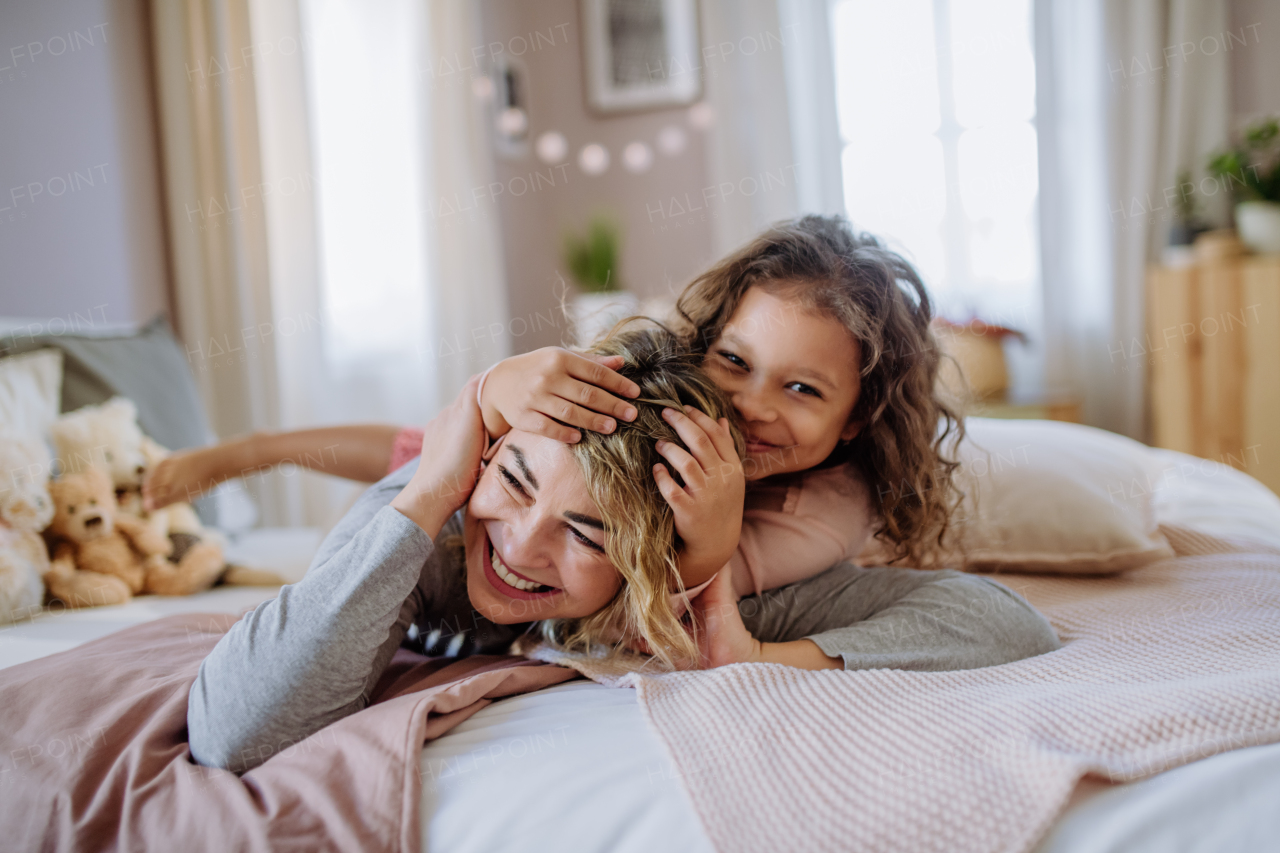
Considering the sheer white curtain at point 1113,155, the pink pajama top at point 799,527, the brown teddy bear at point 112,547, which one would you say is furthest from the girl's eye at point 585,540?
the sheer white curtain at point 1113,155

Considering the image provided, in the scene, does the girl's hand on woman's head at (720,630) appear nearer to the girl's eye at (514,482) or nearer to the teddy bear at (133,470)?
the girl's eye at (514,482)

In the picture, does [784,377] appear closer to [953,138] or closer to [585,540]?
[585,540]

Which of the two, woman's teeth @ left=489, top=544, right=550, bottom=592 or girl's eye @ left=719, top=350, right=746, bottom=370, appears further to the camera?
girl's eye @ left=719, top=350, right=746, bottom=370

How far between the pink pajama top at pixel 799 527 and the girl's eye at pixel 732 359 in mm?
185

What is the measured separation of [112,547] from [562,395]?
93 cm

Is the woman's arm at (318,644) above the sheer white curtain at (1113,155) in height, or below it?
below

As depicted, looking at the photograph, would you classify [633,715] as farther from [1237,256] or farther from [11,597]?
[1237,256]

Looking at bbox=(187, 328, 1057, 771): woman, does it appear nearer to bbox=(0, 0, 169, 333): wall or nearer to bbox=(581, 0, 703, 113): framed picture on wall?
bbox=(0, 0, 169, 333): wall

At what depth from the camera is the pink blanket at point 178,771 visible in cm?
68

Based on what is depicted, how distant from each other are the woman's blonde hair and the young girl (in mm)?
23

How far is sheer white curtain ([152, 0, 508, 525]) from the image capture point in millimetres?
2527

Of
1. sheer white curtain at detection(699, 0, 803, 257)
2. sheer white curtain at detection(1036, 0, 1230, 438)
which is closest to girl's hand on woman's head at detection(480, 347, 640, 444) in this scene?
sheer white curtain at detection(699, 0, 803, 257)

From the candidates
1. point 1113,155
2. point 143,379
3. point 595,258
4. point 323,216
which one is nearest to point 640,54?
point 595,258

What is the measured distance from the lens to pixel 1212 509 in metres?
1.53
